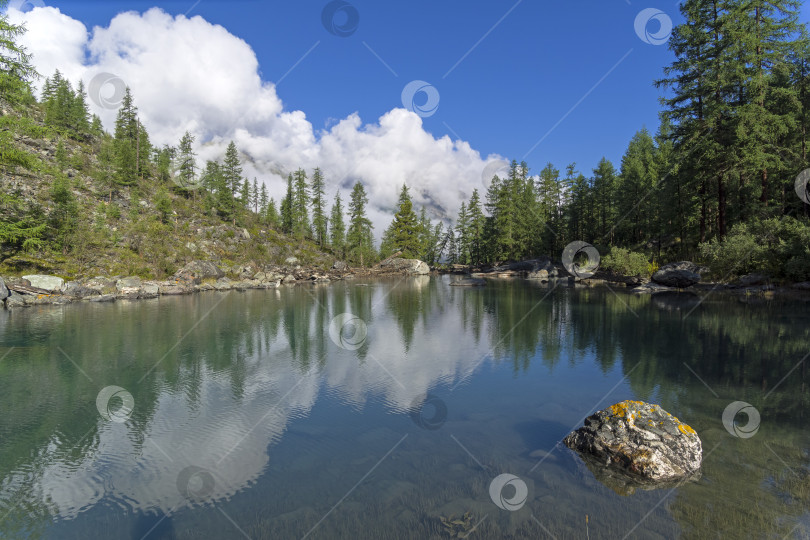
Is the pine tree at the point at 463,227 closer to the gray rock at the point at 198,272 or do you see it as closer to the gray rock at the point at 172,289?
the gray rock at the point at 198,272

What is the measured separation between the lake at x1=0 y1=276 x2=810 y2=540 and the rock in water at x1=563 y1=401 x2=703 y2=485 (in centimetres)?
39

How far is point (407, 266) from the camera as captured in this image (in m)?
86.4

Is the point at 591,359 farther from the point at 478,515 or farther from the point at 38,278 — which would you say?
the point at 38,278

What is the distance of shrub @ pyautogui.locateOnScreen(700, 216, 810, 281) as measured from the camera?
91.1 ft

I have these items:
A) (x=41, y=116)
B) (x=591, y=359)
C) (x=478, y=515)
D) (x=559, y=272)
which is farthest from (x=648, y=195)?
(x=41, y=116)

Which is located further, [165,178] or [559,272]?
[165,178]

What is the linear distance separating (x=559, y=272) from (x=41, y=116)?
109 m

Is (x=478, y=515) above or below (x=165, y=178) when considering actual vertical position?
below

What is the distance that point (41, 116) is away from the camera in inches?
3226

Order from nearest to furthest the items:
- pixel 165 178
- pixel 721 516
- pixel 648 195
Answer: pixel 721 516
pixel 648 195
pixel 165 178

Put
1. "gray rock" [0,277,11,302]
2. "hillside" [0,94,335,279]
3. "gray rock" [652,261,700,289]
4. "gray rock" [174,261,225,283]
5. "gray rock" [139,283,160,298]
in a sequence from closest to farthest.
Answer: "gray rock" [0,277,11,302], "gray rock" [652,261,700,289], "gray rock" [139,283,160,298], "hillside" [0,94,335,279], "gray rock" [174,261,225,283]

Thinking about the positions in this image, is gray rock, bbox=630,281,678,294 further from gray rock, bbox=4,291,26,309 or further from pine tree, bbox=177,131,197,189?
pine tree, bbox=177,131,197,189

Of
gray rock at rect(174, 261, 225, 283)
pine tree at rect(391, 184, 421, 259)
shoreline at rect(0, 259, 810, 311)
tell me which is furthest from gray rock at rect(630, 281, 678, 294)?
pine tree at rect(391, 184, 421, 259)

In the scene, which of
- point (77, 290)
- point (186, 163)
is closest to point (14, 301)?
point (77, 290)
